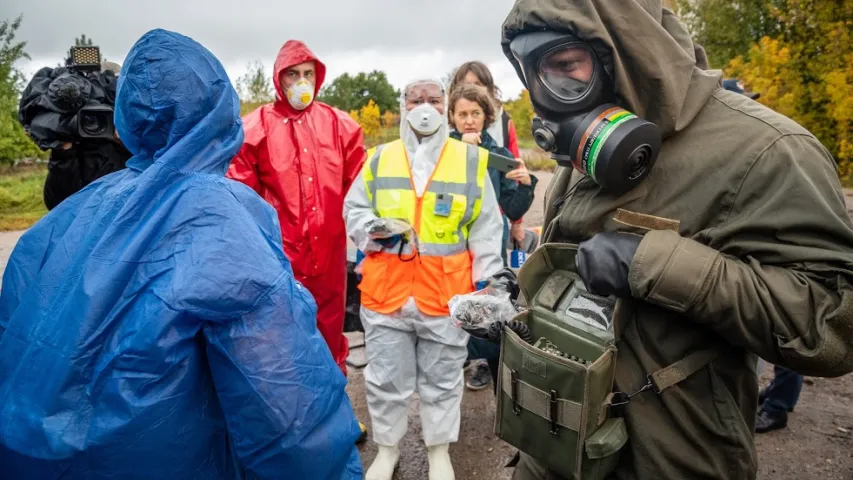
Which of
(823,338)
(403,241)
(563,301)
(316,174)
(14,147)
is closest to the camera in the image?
(823,338)

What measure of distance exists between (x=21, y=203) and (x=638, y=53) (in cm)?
1334

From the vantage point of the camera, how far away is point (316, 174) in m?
3.91

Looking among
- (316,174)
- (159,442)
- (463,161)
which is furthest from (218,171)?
(316,174)

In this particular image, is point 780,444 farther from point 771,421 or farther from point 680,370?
point 680,370

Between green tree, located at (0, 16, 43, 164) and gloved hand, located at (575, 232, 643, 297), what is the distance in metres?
16.6

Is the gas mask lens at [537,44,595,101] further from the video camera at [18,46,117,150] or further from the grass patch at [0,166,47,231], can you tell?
the grass patch at [0,166,47,231]

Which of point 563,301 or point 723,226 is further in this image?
point 563,301

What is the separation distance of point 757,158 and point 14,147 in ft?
60.6

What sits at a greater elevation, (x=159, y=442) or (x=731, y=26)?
(x=731, y=26)

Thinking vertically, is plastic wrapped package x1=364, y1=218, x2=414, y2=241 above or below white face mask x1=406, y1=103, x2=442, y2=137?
below

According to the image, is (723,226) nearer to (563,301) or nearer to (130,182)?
(563,301)

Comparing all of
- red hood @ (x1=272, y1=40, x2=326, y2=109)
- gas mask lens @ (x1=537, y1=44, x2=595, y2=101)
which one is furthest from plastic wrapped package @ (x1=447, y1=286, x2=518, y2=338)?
red hood @ (x1=272, y1=40, x2=326, y2=109)

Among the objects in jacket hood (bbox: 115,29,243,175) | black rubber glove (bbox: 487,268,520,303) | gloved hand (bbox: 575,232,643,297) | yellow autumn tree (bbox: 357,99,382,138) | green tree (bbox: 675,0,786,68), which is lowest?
yellow autumn tree (bbox: 357,99,382,138)

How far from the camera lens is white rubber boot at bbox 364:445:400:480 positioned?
331 cm
